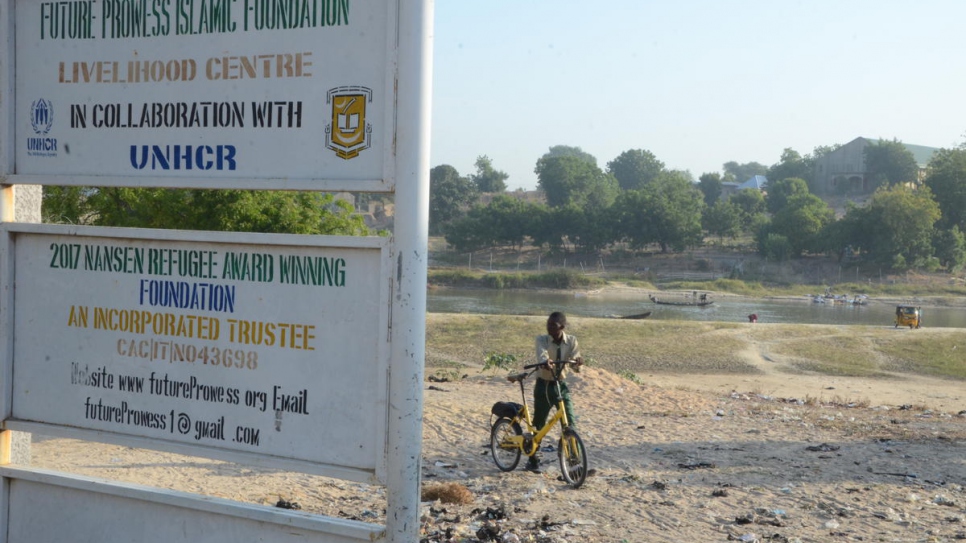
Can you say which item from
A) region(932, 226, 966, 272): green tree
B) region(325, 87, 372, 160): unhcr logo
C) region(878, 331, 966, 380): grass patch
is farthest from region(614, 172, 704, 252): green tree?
region(325, 87, 372, 160): unhcr logo

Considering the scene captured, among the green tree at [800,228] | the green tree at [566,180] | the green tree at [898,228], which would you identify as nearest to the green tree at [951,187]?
the green tree at [898,228]

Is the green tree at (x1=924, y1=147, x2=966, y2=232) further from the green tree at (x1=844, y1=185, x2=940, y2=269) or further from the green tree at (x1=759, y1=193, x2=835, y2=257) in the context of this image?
the green tree at (x1=759, y1=193, x2=835, y2=257)

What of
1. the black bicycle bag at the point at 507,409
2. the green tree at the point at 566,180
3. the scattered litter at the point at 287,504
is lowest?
the scattered litter at the point at 287,504

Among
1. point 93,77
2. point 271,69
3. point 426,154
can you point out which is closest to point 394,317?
point 426,154

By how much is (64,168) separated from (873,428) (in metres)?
11.8

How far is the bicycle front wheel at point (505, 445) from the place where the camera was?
8352mm

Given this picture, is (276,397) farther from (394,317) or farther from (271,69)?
(271,69)

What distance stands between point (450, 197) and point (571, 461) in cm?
8795

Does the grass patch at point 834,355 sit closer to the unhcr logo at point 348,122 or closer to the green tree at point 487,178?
the unhcr logo at point 348,122

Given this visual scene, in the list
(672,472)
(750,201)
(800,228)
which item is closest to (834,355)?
(672,472)

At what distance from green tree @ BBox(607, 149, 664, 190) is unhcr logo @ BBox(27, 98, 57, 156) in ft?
452

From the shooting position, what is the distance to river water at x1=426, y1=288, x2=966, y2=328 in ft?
150

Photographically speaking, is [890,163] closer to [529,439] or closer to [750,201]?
[750,201]

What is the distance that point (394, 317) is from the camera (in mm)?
3143
